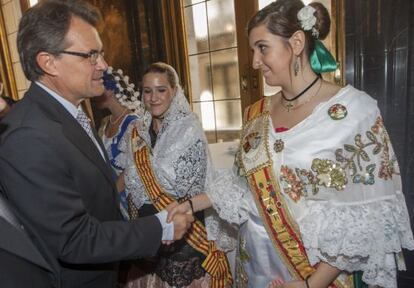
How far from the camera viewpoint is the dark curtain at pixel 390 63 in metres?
2.25

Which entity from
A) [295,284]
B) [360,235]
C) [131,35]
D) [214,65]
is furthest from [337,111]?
[131,35]

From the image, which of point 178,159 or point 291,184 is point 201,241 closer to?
point 178,159

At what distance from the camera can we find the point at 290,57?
4.05ft

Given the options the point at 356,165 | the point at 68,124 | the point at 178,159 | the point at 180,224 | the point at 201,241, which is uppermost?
the point at 68,124

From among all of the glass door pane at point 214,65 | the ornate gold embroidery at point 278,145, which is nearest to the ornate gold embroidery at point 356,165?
the ornate gold embroidery at point 278,145

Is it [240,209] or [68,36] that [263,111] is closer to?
[240,209]

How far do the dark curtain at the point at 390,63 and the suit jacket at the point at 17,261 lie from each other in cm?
234

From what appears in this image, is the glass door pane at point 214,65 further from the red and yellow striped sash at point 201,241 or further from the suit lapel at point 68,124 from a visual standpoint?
the suit lapel at point 68,124

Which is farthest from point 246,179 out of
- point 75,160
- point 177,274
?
point 177,274

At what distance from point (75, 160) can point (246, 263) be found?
2.69 feet

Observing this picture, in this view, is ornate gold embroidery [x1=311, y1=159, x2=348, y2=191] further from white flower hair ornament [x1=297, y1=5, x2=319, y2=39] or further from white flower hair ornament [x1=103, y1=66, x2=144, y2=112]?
white flower hair ornament [x1=103, y1=66, x2=144, y2=112]

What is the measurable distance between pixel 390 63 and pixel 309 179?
1632mm

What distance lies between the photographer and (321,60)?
124cm

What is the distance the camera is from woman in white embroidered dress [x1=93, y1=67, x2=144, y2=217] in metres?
2.33
